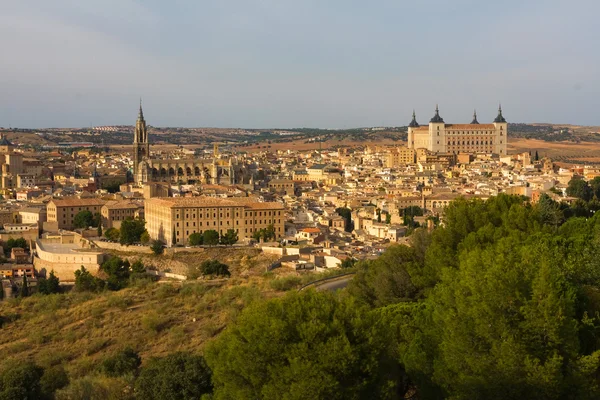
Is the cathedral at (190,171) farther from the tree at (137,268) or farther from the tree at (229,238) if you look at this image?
the tree at (137,268)

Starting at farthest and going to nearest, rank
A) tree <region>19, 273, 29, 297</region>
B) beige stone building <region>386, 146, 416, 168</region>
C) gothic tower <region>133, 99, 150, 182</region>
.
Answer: beige stone building <region>386, 146, 416, 168</region>
gothic tower <region>133, 99, 150, 182</region>
tree <region>19, 273, 29, 297</region>

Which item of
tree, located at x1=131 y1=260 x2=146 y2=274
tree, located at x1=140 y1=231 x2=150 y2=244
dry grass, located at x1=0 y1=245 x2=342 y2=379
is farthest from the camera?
tree, located at x1=140 y1=231 x2=150 y2=244

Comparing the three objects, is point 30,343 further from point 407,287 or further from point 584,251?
point 584,251

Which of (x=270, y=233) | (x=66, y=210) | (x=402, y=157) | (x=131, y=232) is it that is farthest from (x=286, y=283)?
(x=402, y=157)

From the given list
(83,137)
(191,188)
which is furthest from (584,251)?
(83,137)

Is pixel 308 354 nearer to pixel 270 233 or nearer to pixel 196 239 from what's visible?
pixel 196 239

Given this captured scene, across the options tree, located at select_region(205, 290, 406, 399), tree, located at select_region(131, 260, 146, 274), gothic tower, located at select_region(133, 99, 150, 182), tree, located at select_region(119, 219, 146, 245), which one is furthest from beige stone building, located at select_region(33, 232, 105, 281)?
gothic tower, located at select_region(133, 99, 150, 182)

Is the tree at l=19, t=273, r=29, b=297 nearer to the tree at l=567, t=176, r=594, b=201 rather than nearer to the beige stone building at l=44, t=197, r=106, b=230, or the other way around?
the beige stone building at l=44, t=197, r=106, b=230
